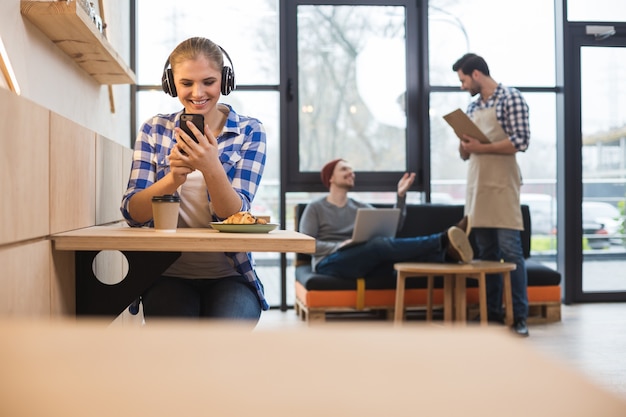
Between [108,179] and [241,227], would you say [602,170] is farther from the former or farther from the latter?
[241,227]

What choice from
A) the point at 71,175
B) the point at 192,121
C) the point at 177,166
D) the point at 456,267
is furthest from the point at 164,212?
the point at 456,267

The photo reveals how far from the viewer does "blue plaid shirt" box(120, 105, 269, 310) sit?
202cm

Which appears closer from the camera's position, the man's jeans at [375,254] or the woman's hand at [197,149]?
the woman's hand at [197,149]

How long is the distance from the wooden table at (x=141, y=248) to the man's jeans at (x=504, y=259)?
269 centimetres

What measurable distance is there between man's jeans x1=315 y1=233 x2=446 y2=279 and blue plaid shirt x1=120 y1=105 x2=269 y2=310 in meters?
2.34

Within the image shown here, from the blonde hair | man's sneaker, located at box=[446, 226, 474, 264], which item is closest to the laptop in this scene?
man's sneaker, located at box=[446, 226, 474, 264]

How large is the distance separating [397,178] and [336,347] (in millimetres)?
4963

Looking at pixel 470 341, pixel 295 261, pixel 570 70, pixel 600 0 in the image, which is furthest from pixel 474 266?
pixel 470 341

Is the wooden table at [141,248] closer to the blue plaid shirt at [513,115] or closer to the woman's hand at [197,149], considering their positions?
the woman's hand at [197,149]

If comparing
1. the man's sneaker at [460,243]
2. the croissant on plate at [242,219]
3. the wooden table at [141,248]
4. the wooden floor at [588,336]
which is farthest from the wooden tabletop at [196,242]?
the man's sneaker at [460,243]

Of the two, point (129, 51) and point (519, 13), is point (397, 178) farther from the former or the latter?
point (129, 51)

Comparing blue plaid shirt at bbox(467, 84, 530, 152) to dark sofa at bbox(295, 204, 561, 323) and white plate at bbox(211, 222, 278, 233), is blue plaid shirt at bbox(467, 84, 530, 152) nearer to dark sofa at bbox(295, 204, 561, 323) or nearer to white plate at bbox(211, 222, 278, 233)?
dark sofa at bbox(295, 204, 561, 323)

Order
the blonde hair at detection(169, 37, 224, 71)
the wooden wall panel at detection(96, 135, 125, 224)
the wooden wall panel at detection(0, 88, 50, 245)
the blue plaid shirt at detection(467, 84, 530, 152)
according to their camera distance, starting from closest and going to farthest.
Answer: the wooden wall panel at detection(0, 88, 50, 245), the blonde hair at detection(169, 37, 224, 71), the wooden wall panel at detection(96, 135, 125, 224), the blue plaid shirt at detection(467, 84, 530, 152)

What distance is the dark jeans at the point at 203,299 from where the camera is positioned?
1.79m
